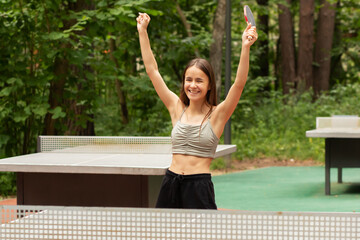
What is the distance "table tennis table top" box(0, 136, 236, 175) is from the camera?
5.42m

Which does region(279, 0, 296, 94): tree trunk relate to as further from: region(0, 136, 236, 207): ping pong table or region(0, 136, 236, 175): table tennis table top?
region(0, 136, 236, 207): ping pong table

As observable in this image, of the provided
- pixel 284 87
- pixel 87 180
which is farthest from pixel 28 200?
pixel 284 87

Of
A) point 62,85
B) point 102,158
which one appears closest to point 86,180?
point 102,158

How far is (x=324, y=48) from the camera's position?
23.0 m

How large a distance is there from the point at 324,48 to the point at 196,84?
20122mm

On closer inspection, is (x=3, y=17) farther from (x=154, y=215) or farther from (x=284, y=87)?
(x=284, y=87)

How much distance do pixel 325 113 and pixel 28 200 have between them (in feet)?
41.9

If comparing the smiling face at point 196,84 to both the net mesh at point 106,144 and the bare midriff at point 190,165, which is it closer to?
the bare midriff at point 190,165

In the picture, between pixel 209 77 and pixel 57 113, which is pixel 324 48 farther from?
pixel 209 77

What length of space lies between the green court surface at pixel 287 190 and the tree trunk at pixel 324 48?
9.55m

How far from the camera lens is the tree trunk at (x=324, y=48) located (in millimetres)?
22750

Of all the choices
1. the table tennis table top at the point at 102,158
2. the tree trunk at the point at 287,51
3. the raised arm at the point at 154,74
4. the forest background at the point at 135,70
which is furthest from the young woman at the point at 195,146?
the tree trunk at the point at 287,51

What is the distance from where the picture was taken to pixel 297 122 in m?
17.4

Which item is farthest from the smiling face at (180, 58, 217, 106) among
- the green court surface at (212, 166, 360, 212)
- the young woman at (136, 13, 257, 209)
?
the green court surface at (212, 166, 360, 212)
